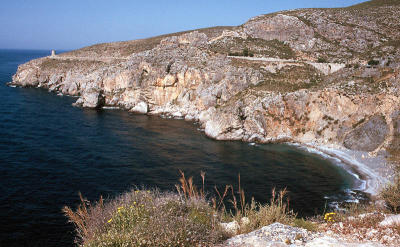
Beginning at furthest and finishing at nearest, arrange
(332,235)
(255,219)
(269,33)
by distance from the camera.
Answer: (269,33) < (255,219) < (332,235)

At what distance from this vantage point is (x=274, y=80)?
2052 inches

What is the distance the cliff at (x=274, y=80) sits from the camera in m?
38.3

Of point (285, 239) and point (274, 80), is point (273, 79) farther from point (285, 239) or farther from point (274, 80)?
point (285, 239)

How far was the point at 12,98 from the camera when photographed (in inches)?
2473

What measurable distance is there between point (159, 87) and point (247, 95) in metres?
20.2

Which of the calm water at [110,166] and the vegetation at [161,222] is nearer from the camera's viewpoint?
the vegetation at [161,222]

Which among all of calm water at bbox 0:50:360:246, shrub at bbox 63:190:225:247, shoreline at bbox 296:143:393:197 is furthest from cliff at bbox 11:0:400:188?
shrub at bbox 63:190:225:247

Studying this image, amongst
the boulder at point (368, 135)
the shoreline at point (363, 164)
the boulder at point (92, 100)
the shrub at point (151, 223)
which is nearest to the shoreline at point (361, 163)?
the shoreline at point (363, 164)

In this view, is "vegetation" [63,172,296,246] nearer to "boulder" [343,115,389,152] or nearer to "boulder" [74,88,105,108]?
"boulder" [343,115,389,152]

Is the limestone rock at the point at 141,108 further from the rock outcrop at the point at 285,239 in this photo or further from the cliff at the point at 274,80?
the rock outcrop at the point at 285,239

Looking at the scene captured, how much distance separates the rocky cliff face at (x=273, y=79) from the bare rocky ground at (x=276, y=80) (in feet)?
0.53

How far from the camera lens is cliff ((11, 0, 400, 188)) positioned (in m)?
38.3

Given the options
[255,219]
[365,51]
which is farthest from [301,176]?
[365,51]

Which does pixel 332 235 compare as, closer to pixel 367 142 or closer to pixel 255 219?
pixel 255 219
